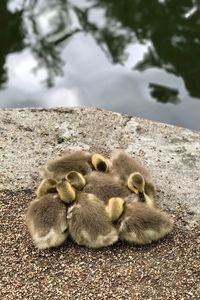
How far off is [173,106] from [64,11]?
1600 millimetres

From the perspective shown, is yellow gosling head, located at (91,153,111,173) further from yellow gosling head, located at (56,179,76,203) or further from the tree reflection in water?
the tree reflection in water

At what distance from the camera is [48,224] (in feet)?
8.99

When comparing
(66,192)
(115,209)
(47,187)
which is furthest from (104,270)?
(47,187)

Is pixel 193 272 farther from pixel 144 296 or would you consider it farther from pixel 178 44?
pixel 178 44

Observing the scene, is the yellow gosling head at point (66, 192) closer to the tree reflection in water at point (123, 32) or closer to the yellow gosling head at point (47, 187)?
the yellow gosling head at point (47, 187)

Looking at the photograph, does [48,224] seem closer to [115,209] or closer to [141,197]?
[115,209]

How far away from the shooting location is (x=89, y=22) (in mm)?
5434

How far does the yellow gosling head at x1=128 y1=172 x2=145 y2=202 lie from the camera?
2855 millimetres

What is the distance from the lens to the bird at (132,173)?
9.39 ft

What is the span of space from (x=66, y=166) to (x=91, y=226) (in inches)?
16.7

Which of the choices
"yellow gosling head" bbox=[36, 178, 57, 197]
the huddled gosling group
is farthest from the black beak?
"yellow gosling head" bbox=[36, 178, 57, 197]

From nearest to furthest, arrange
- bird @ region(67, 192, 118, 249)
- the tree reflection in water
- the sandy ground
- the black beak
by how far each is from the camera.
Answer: the sandy ground → bird @ region(67, 192, 118, 249) → the black beak → the tree reflection in water

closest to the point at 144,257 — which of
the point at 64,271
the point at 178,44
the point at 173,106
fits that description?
the point at 64,271

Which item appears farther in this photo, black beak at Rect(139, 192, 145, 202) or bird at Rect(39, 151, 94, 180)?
bird at Rect(39, 151, 94, 180)
